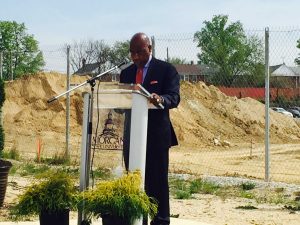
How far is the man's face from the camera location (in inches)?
204

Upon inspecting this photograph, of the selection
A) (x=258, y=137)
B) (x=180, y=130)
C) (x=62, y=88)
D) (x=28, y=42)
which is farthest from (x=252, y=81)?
(x=28, y=42)

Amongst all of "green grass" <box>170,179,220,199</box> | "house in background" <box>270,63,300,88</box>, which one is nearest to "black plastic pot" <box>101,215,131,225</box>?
"green grass" <box>170,179,220,199</box>

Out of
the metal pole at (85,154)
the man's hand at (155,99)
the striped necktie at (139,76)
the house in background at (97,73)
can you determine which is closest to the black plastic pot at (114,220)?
the metal pole at (85,154)

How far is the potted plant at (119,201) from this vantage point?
4785 millimetres

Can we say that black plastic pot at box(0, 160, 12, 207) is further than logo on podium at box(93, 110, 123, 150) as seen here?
Yes

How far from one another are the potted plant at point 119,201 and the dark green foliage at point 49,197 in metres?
0.39

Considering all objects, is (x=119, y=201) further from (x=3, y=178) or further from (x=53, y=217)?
(x=3, y=178)

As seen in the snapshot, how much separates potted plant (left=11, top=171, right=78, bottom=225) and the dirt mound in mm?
19898

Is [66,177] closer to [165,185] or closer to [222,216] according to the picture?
[165,185]

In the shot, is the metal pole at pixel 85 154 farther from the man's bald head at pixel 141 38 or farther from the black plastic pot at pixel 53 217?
the man's bald head at pixel 141 38

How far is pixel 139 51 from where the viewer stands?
5230 millimetres

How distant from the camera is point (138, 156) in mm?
4984

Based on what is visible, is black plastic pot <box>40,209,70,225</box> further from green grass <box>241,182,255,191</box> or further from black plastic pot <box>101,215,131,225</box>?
green grass <box>241,182,255,191</box>

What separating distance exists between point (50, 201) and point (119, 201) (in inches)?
29.3
